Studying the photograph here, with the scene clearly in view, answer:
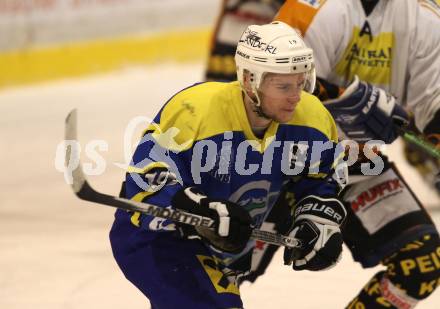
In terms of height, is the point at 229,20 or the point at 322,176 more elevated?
the point at 322,176

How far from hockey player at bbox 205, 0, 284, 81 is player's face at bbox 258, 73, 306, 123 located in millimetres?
3142

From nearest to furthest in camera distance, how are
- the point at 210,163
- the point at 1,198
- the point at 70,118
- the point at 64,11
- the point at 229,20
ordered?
the point at 70,118
the point at 210,163
the point at 1,198
the point at 229,20
the point at 64,11

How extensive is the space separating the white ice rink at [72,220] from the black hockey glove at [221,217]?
4.48 ft

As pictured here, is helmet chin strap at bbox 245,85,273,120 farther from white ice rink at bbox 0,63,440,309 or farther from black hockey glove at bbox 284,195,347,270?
white ice rink at bbox 0,63,440,309

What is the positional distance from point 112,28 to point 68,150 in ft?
20.7

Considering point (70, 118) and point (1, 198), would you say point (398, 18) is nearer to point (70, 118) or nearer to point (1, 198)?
point (70, 118)

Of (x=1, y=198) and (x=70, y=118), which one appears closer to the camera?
(x=70, y=118)

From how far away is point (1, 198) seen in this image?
5742mm

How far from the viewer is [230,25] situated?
6180mm

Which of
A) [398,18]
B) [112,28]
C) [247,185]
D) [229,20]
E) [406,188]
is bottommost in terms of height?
[112,28]

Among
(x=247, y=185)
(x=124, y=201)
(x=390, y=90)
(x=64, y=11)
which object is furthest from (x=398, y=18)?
(x=64, y=11)

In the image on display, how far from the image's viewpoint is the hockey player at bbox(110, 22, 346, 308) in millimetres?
2885

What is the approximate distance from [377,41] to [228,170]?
34.0 inches

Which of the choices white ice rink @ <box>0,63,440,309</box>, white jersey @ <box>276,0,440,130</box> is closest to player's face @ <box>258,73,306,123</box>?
white jersey @ <box>276,0,440,130</box>
